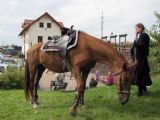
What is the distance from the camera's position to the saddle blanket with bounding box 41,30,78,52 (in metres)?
9.21

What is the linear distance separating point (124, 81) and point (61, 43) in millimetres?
1910

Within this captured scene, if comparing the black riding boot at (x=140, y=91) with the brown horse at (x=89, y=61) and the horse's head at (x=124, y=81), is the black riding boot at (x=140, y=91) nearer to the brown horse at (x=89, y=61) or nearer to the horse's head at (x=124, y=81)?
the brown horse at (x=89, y=61)

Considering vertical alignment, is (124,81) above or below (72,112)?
above

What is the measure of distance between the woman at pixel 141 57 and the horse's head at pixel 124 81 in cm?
148

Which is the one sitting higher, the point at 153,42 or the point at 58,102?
the point at 153,42

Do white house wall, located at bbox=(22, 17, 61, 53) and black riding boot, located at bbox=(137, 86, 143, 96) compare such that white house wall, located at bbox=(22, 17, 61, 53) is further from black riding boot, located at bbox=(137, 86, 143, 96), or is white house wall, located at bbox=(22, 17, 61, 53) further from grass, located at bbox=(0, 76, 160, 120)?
black riding boot, located at bbox=(137, 86, 143, 96)

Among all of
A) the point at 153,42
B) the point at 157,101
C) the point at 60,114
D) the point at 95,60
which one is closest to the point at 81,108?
the point at 60,114

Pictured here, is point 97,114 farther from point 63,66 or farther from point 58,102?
point 58,102

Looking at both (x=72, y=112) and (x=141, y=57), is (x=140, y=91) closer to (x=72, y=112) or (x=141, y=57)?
(x=141, y=57)

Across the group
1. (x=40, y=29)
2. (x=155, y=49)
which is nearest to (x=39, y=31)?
(x=40, y=29)

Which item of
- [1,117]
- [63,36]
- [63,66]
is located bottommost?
[1,117]

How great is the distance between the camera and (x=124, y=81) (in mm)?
8523

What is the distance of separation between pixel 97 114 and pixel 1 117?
2.29 m

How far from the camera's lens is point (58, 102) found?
10.9 m
